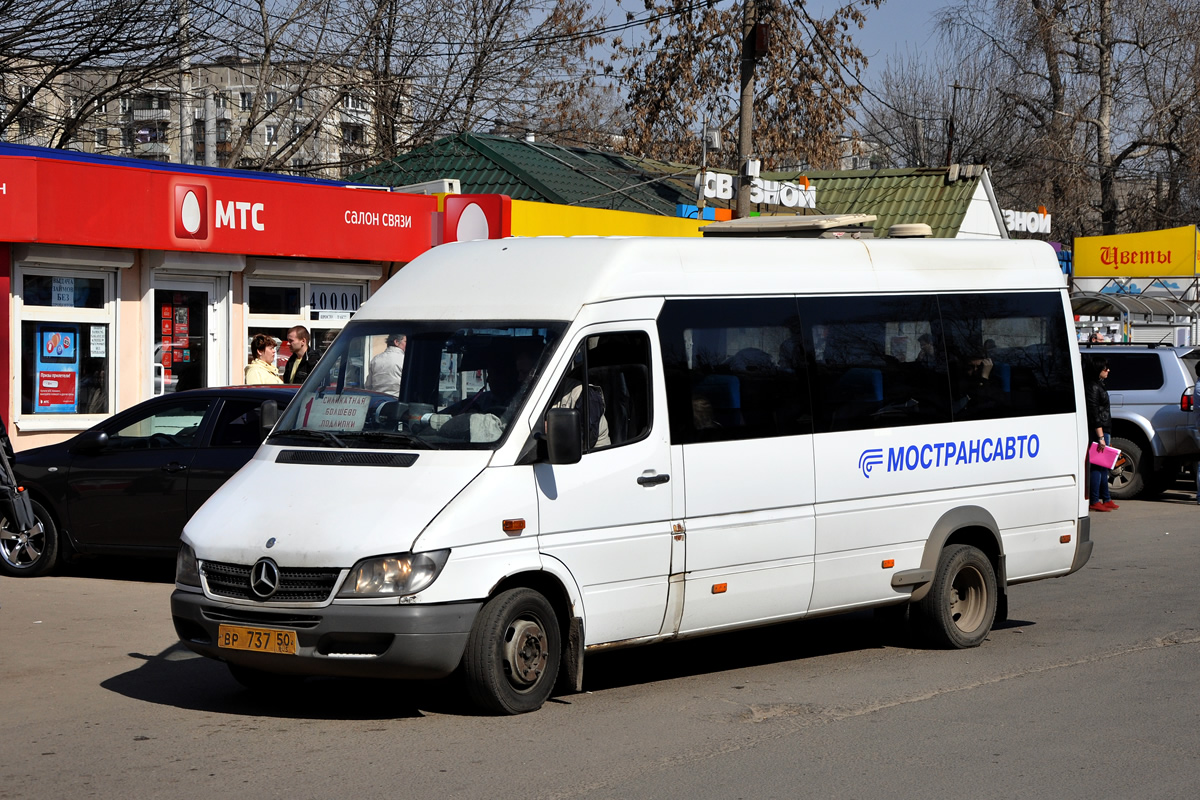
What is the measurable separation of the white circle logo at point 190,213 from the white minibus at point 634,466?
28.8ft

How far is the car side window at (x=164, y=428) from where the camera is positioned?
1119 cm

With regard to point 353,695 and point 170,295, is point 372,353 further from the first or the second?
point 170,295

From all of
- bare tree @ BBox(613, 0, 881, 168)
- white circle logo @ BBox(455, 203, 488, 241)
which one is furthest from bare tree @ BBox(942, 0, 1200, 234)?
white circle logo @ BBox(455, 203, 488, 241)

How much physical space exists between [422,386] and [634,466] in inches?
45.5

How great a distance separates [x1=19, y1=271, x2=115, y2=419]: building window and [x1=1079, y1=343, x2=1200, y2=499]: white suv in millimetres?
12432

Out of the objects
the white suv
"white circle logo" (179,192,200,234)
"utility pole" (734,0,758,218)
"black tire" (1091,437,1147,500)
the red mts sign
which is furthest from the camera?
"utility pole" (734,0,758,218)

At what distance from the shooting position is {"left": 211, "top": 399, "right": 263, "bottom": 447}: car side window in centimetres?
1096

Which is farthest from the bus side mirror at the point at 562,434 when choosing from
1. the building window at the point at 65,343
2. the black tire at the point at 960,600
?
the building window at the point at 65,343

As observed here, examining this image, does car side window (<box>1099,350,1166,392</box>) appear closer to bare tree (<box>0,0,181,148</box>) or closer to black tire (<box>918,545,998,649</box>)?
black tire (<box>918,545,998,649</box>)

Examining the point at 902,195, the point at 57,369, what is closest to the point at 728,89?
the point at 902,195

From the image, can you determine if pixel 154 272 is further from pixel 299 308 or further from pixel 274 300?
pixel 299 308

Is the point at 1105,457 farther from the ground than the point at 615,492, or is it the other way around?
the point at 615,492

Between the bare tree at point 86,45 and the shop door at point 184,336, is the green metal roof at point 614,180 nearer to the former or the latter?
the bare tree at point 86,45

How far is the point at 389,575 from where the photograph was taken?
646 centimetres
